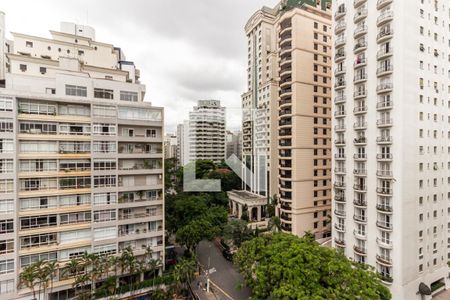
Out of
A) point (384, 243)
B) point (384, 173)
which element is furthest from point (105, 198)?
point (384, 173)

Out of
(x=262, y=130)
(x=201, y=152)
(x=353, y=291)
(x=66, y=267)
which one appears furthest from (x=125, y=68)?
(x=201, y=152)

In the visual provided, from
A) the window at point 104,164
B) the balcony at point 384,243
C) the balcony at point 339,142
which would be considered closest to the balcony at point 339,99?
the balcony at point 339,142

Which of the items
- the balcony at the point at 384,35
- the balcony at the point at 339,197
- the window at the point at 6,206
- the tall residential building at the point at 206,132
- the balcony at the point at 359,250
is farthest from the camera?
the tall residential building at the point at 206,132

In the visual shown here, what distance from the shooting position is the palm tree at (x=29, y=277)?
18422 mm

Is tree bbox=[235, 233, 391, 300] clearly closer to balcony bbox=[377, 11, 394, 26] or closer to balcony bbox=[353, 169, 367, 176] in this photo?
balcony bbox=[353, 169, 367, 176]

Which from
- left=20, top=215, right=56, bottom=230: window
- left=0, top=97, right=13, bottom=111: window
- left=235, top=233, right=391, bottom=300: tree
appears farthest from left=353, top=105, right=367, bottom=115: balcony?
left=0, top=97, right=13, bottom=111: window

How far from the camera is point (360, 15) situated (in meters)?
24.4

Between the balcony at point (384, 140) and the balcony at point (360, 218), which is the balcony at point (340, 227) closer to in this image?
the balcony at point (360, 218)

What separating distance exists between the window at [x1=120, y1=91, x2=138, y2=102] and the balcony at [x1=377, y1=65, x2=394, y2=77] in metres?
27.1

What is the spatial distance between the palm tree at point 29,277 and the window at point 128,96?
60.0 ft

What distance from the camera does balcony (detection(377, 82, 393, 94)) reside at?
21.7m

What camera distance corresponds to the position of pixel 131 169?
24.7 m

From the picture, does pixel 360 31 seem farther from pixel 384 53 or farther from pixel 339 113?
pixel 339 113

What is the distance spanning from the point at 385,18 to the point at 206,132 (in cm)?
6560
